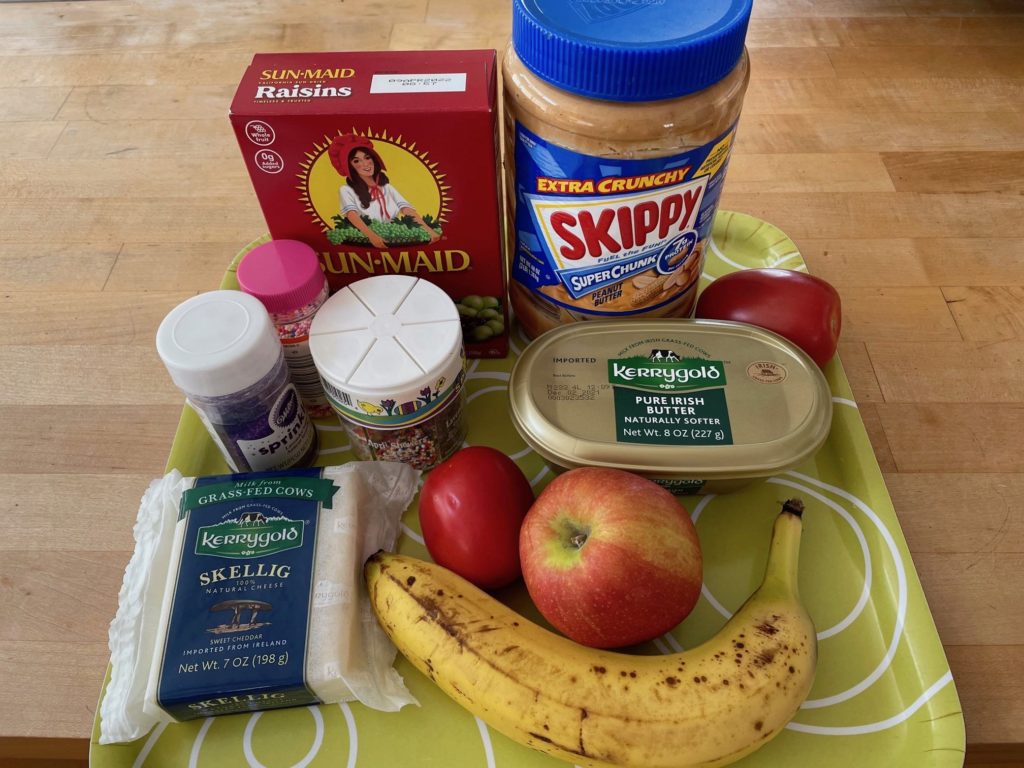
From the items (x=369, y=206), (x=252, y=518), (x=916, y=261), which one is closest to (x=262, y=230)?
(x=369, y=206)

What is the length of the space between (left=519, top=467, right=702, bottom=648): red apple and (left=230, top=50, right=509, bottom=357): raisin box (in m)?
0.26

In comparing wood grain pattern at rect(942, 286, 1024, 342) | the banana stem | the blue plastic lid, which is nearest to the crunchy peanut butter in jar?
the blue plastic lid

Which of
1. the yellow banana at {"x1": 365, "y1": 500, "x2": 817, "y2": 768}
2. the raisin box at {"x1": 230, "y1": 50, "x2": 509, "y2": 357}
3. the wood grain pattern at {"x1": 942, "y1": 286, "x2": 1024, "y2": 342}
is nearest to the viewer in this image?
the yellow banana at {"x1": 365, "y1": 500, "x2": 817, "y2": 768}

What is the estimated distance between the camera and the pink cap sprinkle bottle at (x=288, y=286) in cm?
65

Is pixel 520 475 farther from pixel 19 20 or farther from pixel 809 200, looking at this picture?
pixel 19 20

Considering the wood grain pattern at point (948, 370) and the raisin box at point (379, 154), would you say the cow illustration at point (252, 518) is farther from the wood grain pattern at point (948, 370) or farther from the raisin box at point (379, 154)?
the wood grain pattern at point (948, 370)

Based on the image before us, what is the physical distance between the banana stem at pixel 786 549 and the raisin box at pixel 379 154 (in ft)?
1.16

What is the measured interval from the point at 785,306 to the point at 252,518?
0.54 metres

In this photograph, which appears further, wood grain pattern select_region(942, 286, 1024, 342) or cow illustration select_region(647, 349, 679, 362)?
wood grain pattern select_region(942, 286, 1024, 342)

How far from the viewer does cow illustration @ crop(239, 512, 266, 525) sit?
61cm

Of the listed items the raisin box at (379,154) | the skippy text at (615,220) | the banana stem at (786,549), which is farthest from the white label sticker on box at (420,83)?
the banana stem at (786,549)

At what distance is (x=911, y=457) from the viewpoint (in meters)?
0.77

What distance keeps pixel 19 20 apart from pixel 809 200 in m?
1.36

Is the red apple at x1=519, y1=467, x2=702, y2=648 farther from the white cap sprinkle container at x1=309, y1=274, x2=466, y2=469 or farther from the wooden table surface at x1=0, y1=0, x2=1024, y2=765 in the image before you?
the wooden table surface at x1=0, y1=0, x2=1024, y2=765
